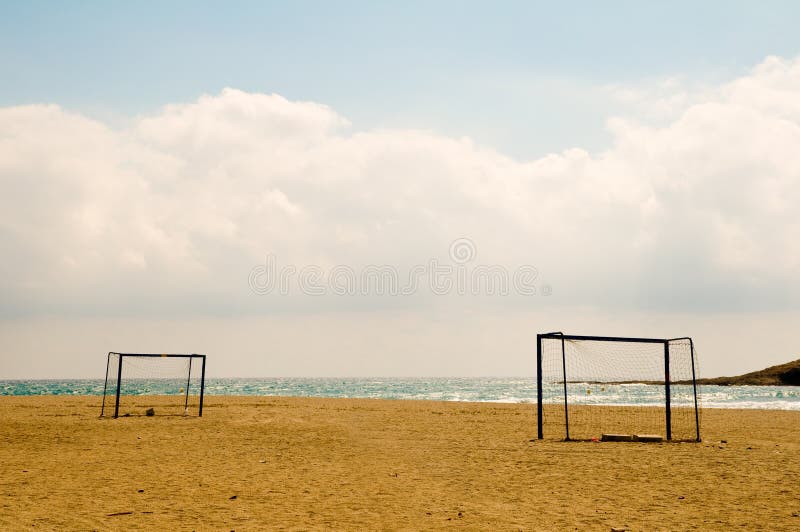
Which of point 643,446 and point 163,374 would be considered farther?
point 163,374

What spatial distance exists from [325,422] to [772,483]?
1612 cm

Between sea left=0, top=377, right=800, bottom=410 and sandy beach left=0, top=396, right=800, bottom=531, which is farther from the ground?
sandy beach left=0, top=396, right=800, bottom=531

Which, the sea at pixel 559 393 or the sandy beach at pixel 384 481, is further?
the sea at pixel 559 393

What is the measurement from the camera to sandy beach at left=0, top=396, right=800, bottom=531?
26.4ft

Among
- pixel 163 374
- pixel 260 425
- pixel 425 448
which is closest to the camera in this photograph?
pixel 425 448

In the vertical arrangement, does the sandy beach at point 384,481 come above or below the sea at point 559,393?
above

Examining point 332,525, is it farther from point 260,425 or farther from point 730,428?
point 730,428

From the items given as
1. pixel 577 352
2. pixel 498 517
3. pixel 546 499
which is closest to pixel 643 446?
pixel 577 352

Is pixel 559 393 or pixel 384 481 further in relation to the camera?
pixel 559 393

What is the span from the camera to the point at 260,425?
22.1 meters

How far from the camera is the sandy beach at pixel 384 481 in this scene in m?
8.05

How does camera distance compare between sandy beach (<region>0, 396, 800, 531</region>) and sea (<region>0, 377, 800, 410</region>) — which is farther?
sea (<region>0, 377, 800, 410</region>)

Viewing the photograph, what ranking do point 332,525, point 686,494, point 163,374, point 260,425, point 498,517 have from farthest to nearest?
1. point 163,374
2. point 260,425
3. point 686,494
4. point 498,517
5. point 332,525

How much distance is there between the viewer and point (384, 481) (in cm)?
1088
